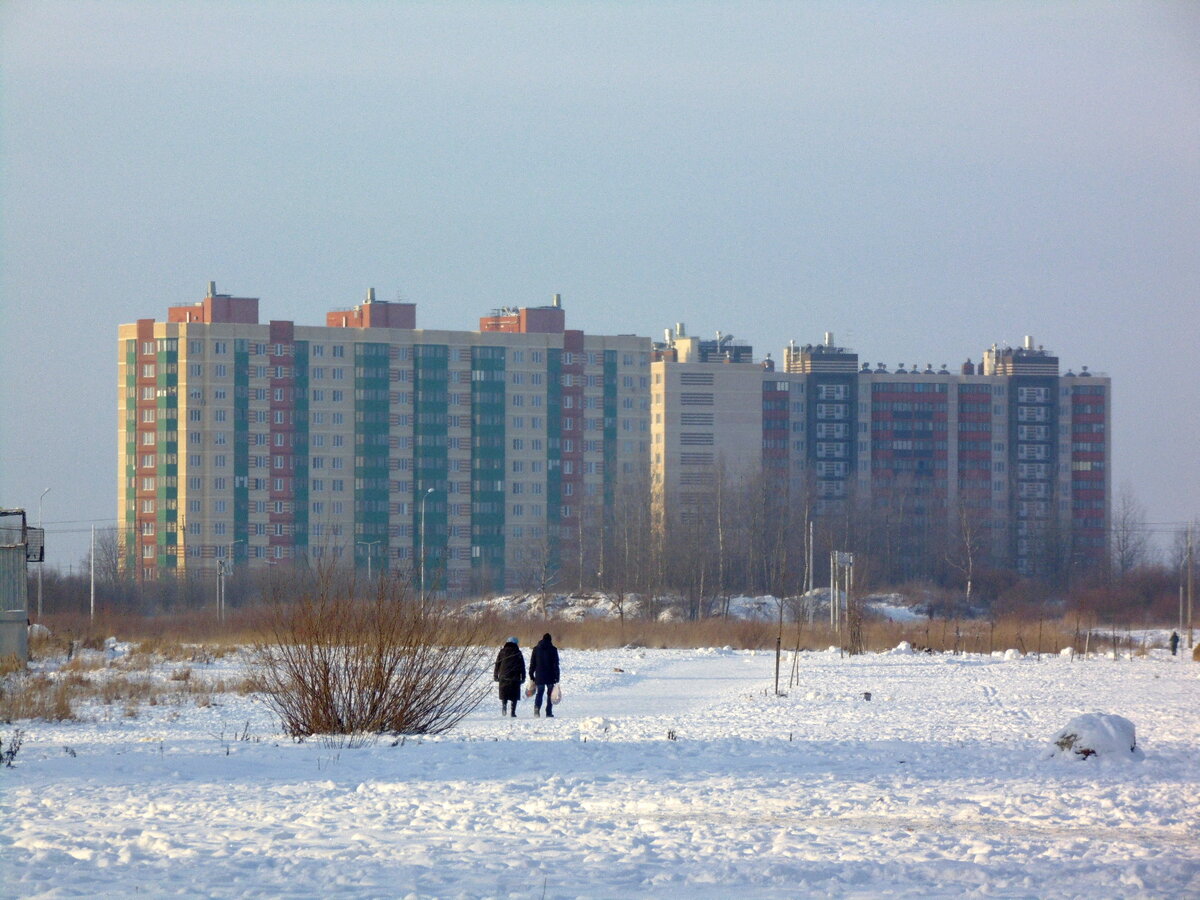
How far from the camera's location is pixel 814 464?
115 metres

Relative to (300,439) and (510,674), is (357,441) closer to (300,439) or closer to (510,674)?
(300,439)

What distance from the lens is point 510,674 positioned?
21.2 m

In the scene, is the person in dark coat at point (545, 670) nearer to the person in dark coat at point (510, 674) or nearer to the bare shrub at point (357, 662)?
the person in dark coat at point (510, 674)

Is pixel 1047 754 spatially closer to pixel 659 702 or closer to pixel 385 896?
pixel 385 896

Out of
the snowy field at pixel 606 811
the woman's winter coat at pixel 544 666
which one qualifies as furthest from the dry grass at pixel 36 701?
the woman's winter coat at pixel 544 666

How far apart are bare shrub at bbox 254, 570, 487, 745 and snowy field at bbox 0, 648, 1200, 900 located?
2.33ft

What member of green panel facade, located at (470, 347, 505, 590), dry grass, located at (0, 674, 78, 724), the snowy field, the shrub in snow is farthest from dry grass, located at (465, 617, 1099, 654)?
green panel facade, located at (470, 347, 505, 590)

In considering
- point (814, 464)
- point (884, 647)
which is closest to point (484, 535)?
point (814, 464)

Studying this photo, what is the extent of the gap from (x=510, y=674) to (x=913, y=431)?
10146 centimetres

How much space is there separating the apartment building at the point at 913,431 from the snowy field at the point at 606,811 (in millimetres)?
91220

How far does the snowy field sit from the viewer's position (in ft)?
28.5

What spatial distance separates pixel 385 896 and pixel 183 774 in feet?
18.2

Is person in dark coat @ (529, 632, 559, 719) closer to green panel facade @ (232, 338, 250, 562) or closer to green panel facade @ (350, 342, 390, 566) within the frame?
green panel facade @ (350, 342, 390, 566)

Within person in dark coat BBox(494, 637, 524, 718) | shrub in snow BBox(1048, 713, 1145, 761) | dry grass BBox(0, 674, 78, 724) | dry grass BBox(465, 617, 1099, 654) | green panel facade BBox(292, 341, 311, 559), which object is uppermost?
green panel facade BBox(292, 341, 311, 559)
